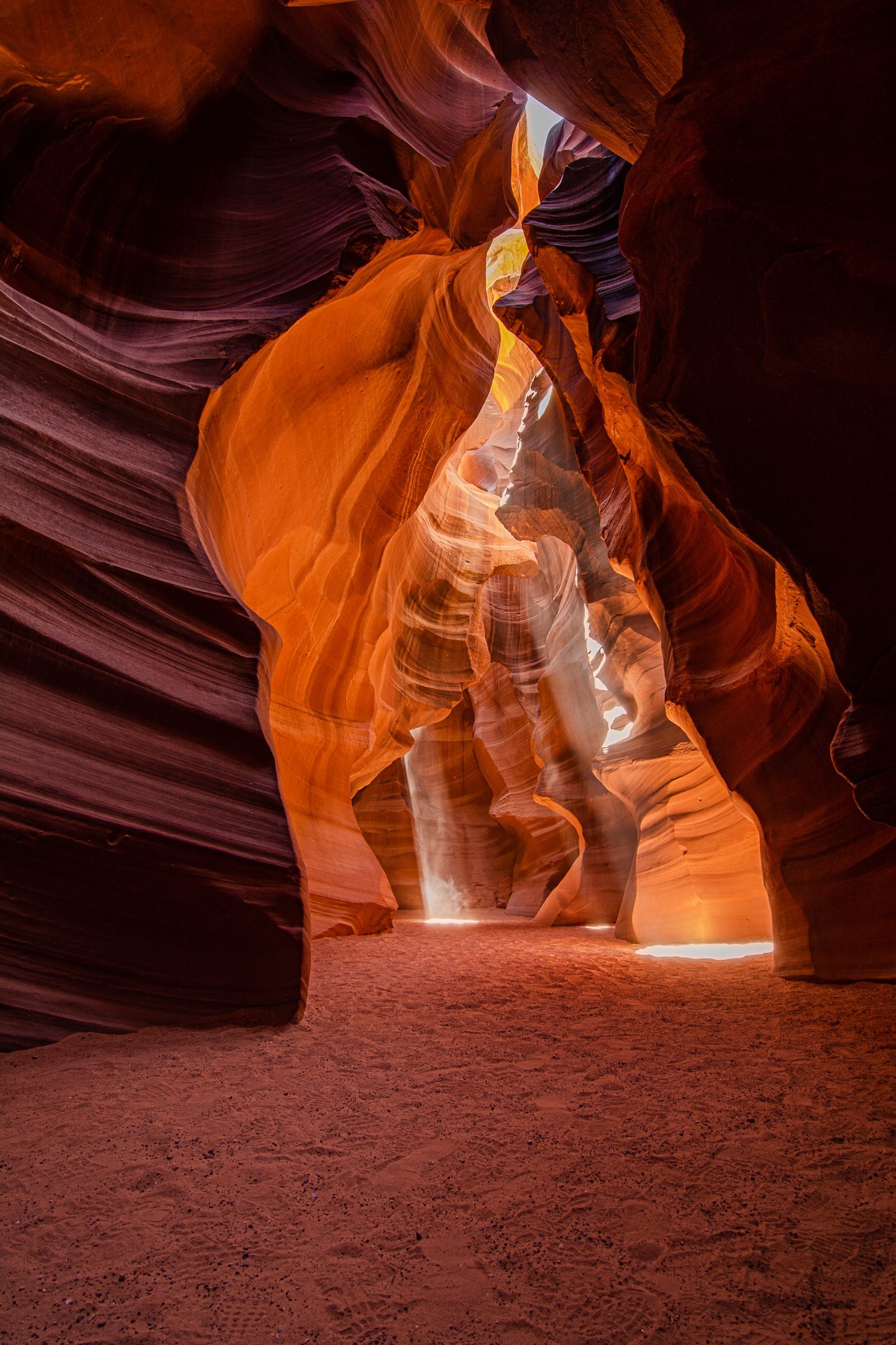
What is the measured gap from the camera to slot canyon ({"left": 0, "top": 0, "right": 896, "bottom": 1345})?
5.17 ft

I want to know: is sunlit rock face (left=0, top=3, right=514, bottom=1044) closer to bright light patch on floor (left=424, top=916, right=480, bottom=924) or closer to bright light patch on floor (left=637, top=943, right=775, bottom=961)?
bright light patch on floor (left=637, top=943, right=775, bottom=961)

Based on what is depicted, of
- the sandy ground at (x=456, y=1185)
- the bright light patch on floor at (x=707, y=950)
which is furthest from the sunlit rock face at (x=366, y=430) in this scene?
the sandy ground at (x=456, y=1185)

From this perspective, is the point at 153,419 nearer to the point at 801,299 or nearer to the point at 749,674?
the point at 801,299

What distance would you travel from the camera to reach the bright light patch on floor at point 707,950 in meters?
5.73

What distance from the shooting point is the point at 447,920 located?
13.1 metres

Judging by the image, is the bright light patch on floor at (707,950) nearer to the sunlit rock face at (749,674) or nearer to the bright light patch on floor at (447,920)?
the sunlit rock face at (749,674)

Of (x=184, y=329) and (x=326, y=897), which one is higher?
(x=184, y=329)

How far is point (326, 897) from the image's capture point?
719cm

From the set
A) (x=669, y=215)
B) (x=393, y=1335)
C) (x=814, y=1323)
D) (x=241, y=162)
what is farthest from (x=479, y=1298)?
(x=241, y=162)

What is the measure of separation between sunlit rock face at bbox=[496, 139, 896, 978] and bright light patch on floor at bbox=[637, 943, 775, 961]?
1.23 meters

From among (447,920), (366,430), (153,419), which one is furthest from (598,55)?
(447,920)

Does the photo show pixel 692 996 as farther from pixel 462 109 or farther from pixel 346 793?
pixel 462 109

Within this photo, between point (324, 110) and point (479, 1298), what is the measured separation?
23.1ft

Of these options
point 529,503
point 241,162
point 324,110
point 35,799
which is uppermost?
point 529,503
